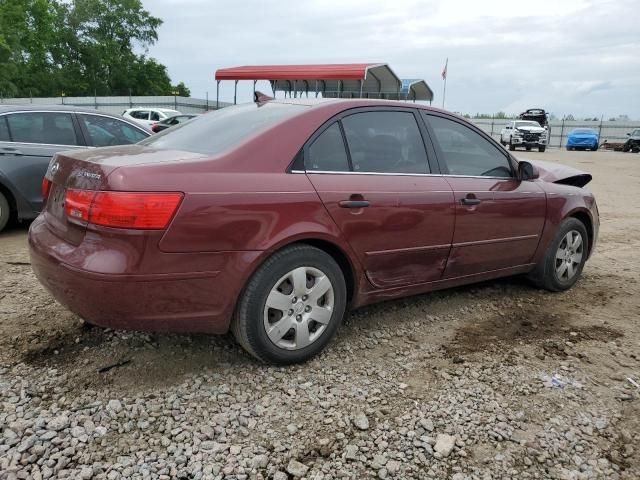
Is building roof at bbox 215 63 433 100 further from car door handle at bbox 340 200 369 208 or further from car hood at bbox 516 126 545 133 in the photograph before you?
car door handle at bbox 340 200 369 208

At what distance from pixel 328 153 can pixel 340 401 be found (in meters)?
1.40

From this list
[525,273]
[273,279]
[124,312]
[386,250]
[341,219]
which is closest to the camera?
[124,312]

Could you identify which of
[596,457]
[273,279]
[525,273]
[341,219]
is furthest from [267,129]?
[525,273]

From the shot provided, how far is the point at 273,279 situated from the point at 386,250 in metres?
0.83

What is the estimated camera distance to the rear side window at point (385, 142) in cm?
326

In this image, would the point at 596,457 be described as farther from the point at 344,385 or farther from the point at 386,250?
the point at 386,250

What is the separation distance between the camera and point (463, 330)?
370cm

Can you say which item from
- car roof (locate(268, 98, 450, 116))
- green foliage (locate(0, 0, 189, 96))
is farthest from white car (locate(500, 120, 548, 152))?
green foliage (locate(0, 0, 189, 96))

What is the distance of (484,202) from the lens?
3781 mm

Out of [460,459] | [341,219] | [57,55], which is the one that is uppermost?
[57,55]

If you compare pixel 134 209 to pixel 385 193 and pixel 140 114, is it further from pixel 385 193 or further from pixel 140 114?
pixel 140 114

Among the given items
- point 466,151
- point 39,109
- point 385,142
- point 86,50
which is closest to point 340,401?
point 385,142

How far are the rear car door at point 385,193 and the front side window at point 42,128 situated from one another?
165 inches

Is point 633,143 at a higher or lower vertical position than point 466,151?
lower
